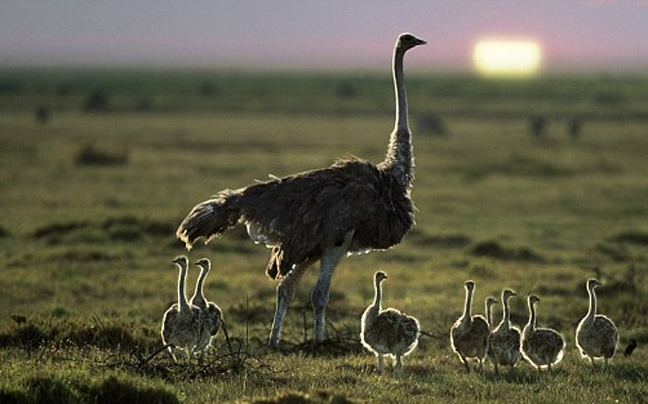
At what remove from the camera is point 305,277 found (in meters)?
18.1

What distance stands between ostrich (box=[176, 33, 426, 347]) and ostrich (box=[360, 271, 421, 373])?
33.9 inches

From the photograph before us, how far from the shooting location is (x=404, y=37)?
12.5 meters

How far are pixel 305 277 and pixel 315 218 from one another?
291 inches

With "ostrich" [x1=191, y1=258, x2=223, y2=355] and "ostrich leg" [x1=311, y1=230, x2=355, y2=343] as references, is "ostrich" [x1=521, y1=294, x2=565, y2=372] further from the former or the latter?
"ostrich" [x1=191, y1=258, x2=223, y2=355]

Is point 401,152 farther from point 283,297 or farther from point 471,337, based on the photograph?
point 471,337

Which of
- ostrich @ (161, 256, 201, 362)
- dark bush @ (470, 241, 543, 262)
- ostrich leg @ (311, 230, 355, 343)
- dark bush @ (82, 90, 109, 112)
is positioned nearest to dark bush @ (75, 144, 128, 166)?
dark bush @ (470, 241, 543, 262)

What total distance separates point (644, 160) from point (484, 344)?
33818 millimetres

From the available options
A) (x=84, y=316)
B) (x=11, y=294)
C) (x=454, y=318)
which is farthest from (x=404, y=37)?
(x=11, y=294)

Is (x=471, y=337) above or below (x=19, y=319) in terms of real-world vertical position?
above

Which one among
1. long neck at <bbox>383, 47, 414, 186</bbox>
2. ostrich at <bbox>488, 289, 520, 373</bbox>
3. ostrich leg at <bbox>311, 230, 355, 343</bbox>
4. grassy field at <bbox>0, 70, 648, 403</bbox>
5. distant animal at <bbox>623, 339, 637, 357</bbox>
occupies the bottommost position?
grassy field at <bbox>0, 70, 648, 403</bbox>

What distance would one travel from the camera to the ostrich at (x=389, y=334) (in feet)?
33.1

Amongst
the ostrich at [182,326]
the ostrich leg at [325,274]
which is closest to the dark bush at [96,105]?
the ostrich leg at [325,274]

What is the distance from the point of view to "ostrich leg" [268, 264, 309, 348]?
11.1 m

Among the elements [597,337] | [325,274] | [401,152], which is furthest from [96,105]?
[597,337]
